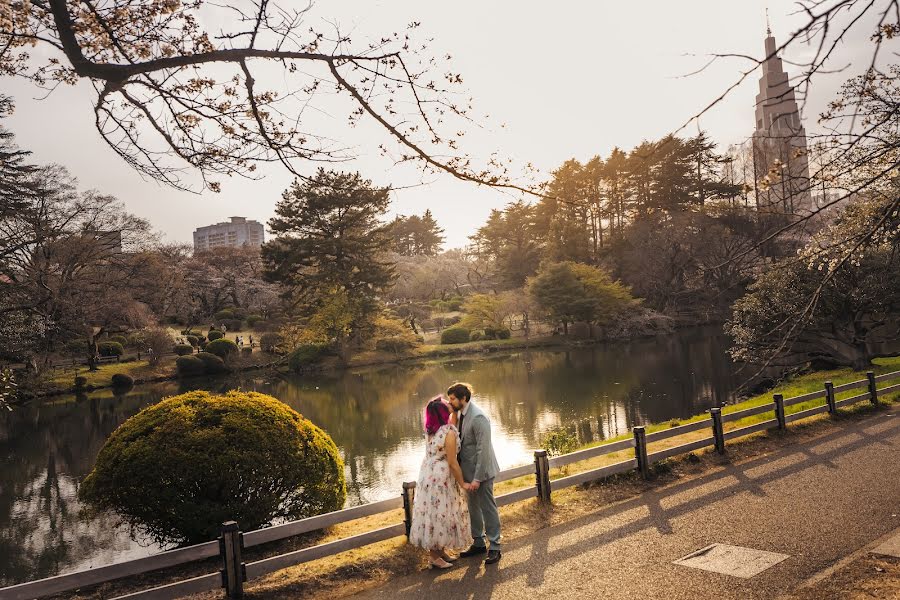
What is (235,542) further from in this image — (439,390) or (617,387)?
(439,390)

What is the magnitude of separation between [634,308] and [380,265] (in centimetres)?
1977

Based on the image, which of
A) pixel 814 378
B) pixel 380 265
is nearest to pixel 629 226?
pixel 380 265

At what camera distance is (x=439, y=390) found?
26.8 m

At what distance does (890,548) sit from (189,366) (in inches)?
1479

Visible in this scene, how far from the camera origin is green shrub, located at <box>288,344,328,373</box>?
3844 cm

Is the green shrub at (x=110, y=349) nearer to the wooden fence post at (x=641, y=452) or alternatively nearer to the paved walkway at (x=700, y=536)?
the wooden fence post at (x=641, y=452)

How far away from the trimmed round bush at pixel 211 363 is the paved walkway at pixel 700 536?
35042mm

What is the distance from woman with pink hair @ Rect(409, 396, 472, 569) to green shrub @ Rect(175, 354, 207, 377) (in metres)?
35.3

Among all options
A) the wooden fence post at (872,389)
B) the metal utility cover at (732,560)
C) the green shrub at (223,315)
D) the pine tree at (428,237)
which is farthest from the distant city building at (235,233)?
the metal utility cover at (732,560)

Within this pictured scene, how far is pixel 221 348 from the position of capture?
1549 inches

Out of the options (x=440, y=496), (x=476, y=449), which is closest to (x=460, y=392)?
(x=476, y=449)

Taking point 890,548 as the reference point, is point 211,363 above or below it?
above

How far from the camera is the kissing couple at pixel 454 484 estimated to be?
17.5 ft

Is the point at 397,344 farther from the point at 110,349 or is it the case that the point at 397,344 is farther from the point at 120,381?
the point at 110,349
